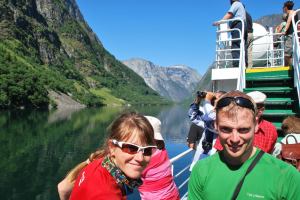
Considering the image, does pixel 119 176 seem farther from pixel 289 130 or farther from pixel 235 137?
pixel 289 130

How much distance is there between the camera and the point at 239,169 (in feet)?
8.91

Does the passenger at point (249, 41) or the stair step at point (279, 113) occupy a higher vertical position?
the passenger at point (249, 41)

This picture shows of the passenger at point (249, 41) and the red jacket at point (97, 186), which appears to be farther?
the passenger at point (249, 41)

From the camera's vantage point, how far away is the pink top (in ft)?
13.2

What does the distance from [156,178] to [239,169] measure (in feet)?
5.01

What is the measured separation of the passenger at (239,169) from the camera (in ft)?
8.49

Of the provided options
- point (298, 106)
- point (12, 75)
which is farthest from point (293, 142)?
point (12, 75)

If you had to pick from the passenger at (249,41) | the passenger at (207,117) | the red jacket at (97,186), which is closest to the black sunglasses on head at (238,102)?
the red jacket at (97,186)

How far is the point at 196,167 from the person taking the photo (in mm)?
2922

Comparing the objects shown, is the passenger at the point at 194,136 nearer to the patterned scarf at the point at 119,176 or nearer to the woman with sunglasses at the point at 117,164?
the woman with sunglasses at the point at 117,164

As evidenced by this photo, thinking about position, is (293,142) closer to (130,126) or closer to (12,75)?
(130,126)

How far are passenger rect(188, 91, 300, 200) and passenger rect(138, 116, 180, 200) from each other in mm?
1147

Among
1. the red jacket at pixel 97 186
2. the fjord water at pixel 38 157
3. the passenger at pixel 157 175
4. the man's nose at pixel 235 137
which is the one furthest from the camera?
the fjord water at pixel 38 157

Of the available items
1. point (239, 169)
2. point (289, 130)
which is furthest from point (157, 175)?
point (289, 130)
